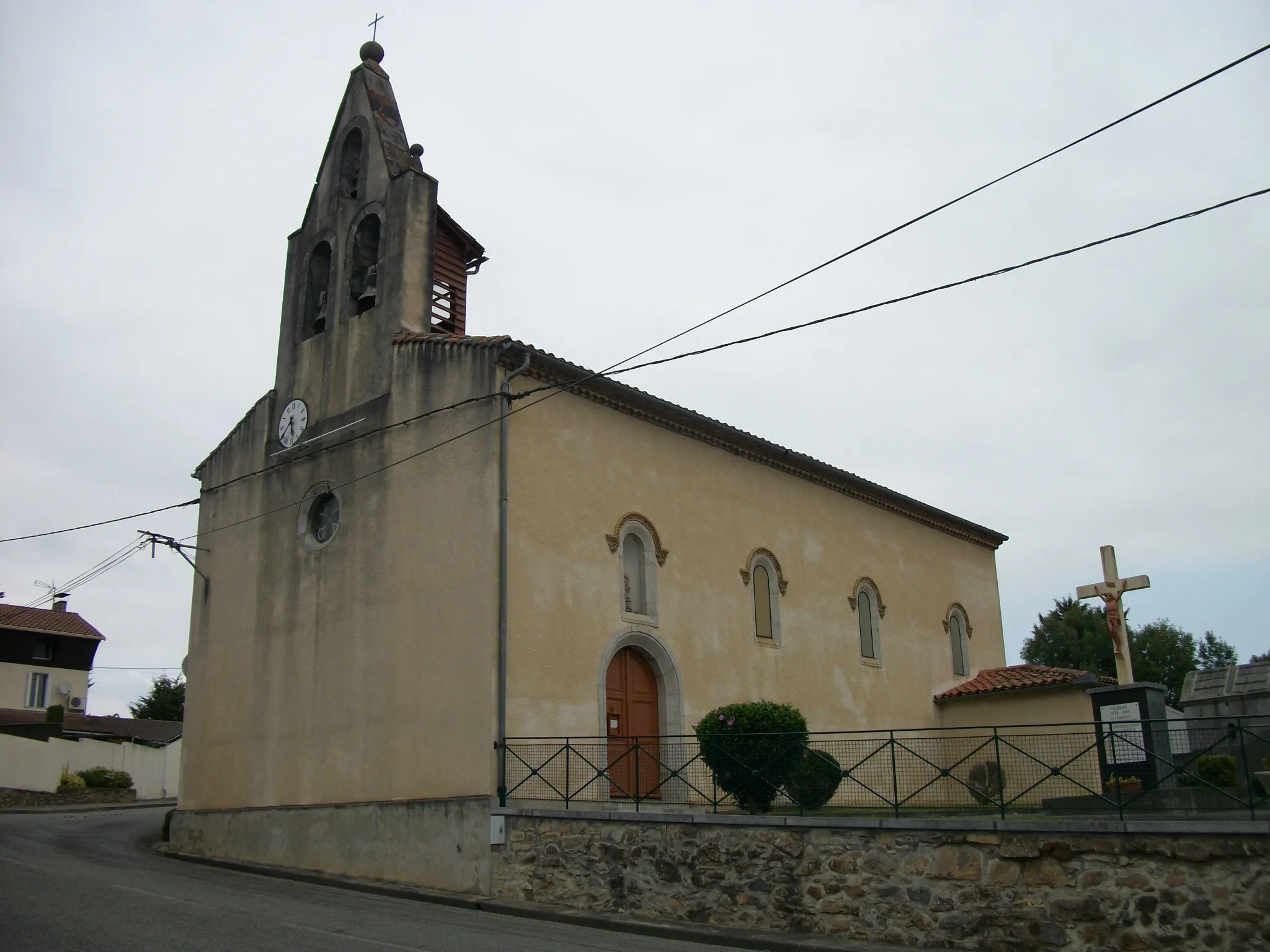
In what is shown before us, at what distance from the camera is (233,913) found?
12.5 meters

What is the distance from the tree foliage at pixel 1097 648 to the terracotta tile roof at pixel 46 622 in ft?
141

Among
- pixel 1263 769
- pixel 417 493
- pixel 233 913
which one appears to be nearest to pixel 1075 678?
pixel 1263 769

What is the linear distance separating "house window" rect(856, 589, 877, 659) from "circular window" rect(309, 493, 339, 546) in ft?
36.3

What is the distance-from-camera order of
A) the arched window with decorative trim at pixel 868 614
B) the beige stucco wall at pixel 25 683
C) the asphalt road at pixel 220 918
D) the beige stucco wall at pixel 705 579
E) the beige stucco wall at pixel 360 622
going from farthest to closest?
the beige stucco wall at pixel 25 683 < the arched window with decorative trim at pixel 868 614 < the beige stucco wall at pixel 705 579 < the beige stucco wall at pixel 360 622 < the asphalt road at pixel 220 918

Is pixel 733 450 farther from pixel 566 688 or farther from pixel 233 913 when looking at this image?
pixel 233 913

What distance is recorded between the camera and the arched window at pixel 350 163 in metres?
21.3

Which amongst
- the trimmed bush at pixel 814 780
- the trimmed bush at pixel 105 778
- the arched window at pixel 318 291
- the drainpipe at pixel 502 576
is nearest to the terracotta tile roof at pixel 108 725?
the trimmed bush at pixel 105 778

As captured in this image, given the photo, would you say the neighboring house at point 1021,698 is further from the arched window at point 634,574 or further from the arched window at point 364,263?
the arched window at point 364,263

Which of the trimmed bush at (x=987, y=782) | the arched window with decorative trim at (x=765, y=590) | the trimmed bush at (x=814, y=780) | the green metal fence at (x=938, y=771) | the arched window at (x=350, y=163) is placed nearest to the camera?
the green metal fence at (x=938, y=771)

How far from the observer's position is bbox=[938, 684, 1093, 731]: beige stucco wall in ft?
75.4

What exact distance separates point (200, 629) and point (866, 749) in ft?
42.0

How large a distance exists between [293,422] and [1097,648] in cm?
4297

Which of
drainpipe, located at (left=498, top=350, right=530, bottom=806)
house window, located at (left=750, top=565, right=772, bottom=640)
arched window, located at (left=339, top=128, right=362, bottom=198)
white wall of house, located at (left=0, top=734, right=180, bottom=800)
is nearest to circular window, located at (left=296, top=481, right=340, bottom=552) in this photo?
drainpipe, located at (left=498, top=350, right=530, bottom=806)

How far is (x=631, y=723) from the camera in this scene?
17.9 metres
